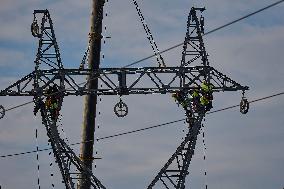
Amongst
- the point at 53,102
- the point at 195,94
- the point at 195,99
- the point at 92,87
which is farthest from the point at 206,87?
the point at 92,87

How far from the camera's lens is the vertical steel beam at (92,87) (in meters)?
31.2

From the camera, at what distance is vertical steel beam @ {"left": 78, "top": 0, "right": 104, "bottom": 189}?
31.2 meters

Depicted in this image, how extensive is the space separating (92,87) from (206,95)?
7.03 m

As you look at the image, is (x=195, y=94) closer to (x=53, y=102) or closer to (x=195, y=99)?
(x=195, y=99)

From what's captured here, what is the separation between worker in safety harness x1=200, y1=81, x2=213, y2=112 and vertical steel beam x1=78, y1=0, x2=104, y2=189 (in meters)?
6.34

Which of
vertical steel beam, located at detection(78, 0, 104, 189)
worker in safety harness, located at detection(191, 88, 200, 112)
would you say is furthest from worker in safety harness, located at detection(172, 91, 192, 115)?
vertical steel beam, located at detection(78, 0, 104, 189)

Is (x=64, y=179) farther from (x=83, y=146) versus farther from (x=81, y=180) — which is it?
(x=83, y=146)

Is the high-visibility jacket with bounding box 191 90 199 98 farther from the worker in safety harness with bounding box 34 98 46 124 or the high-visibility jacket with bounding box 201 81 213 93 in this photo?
the worker in safety harness with bounding box 34 98 46 124

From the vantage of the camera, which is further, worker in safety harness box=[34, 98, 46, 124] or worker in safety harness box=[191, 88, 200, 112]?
worker in safety harness box=[34, 98, 46, 124]

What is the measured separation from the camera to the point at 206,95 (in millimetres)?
26312

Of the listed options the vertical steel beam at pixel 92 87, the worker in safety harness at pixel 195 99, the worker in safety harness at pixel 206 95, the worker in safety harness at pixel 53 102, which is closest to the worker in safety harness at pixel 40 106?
the worker in safety harness at pixel 53 102

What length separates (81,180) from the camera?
95.7 feet

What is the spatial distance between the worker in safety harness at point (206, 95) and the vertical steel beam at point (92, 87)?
20.8 feet

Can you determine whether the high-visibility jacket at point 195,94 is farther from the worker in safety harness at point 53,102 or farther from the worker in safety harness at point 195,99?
the worker in safety harness at point 53,102
